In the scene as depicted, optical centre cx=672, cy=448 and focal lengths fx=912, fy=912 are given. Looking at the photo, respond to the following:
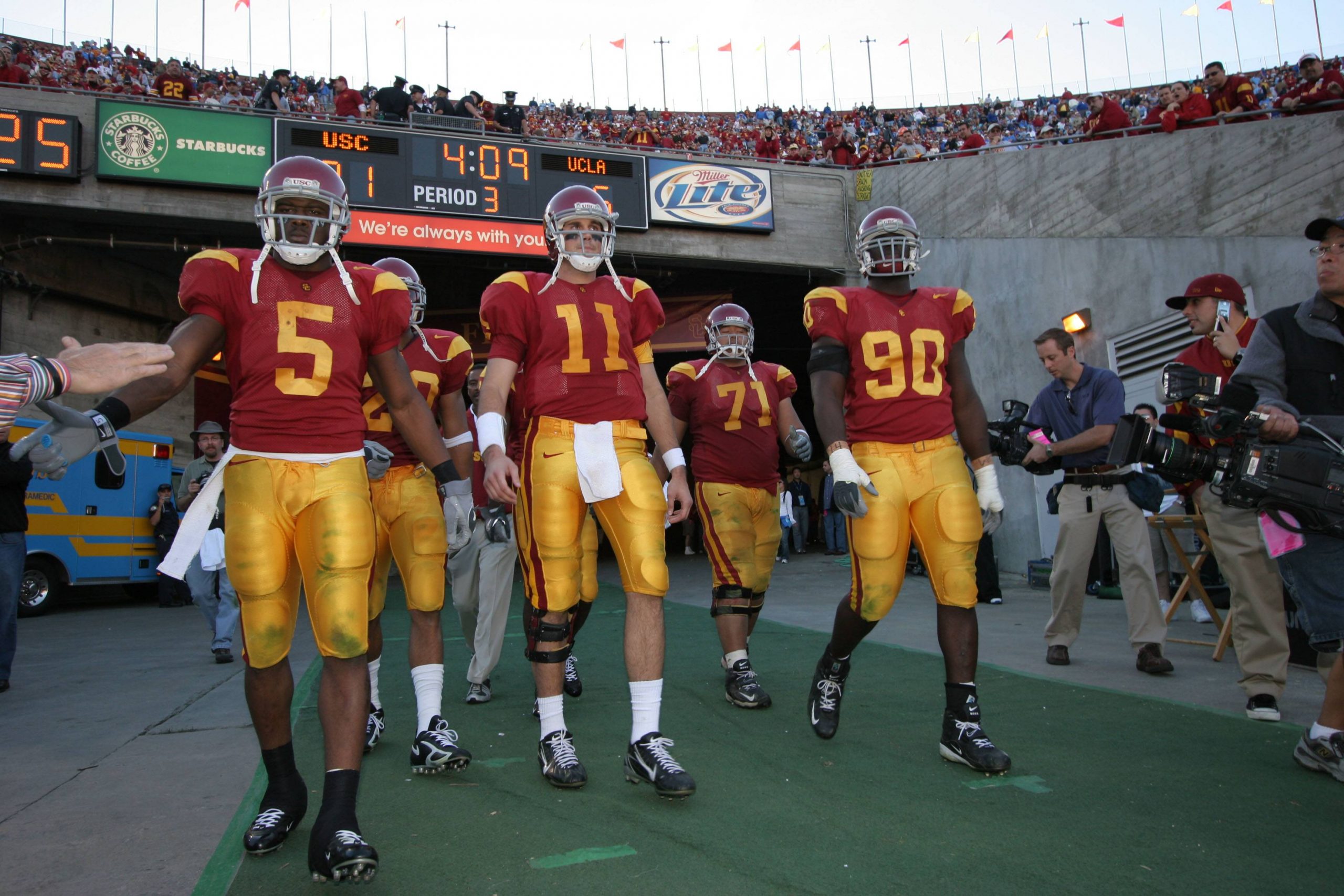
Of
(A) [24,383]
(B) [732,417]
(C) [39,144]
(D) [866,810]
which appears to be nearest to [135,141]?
(C) [39,144]

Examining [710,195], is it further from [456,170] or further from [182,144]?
[182,144]

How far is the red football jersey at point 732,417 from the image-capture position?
5.33 m

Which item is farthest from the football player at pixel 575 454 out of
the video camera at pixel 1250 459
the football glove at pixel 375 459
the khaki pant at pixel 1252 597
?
the khaki pant at pixel 1252 597

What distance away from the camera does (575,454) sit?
3496mm

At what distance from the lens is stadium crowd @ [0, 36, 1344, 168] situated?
12023mm

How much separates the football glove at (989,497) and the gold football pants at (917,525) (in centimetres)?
13

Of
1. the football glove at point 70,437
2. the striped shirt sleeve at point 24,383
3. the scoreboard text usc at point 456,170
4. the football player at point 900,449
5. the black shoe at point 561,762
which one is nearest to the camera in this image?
the striped shirt sleeve at point 24,383

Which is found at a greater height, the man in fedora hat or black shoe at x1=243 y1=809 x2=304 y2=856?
the man in fedora hat

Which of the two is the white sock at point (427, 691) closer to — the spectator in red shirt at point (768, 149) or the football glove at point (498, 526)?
the football glove at point (498, 526)

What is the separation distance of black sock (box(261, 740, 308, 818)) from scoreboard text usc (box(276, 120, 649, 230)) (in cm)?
1203

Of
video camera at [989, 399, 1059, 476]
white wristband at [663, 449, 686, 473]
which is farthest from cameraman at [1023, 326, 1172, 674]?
white wristband at [663, 449, 686, 473]

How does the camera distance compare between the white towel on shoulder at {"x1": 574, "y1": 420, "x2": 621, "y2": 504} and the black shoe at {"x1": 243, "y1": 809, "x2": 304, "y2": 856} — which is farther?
the white towel on shoulder at {"x1": 574, "y1": 420, "x2": 621, "y2": 504}

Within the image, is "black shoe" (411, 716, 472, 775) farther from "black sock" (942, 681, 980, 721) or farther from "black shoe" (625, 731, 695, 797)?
"black sock" (942, 681, 980, 721)

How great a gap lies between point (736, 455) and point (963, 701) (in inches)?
85.0
